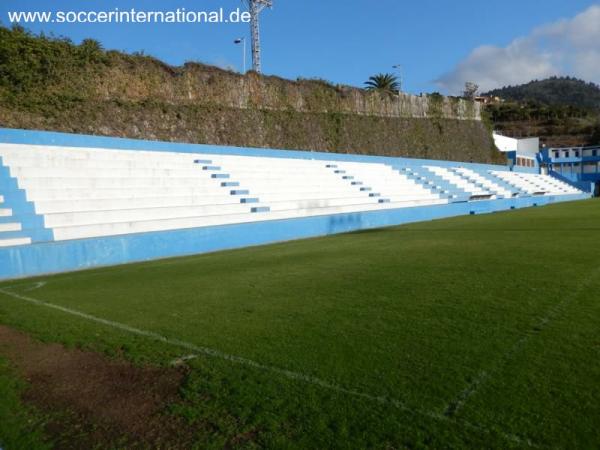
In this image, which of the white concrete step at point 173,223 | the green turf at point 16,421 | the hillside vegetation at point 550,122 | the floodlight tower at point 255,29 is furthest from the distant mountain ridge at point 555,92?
the green turf at point 16,421

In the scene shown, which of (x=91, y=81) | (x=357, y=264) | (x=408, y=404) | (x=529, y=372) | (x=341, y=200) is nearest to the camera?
(x=408, y=404)

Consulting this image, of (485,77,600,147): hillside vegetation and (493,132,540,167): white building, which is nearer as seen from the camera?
(493,132,540,167): white building

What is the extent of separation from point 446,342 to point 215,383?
1837 mm

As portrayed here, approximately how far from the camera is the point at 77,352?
4.05 metres

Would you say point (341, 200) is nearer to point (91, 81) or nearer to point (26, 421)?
point (91, 81)

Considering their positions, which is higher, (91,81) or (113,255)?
(91,81)

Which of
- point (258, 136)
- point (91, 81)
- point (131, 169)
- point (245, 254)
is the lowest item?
point (245, 254)

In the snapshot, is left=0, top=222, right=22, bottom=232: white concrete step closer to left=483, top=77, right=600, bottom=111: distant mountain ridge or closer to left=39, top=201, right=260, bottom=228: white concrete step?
left=39, top=201, right=260, bottom=228: white concrete step

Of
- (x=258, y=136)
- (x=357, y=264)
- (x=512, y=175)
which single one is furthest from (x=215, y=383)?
(x=512, y=175)

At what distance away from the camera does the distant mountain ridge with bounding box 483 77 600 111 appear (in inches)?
5020

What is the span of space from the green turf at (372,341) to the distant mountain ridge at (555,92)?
135115mm

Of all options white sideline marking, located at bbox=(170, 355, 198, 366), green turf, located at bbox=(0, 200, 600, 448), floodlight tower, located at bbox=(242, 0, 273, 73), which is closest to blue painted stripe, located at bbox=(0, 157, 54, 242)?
green turf, located at bbox=(0, 200, 600, 448)

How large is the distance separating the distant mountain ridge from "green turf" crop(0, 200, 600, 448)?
135115 millimetres

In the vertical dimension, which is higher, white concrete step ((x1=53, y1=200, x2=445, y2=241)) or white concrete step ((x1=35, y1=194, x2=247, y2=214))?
white concrete step ((x1=35, y1=194, x2=247, y2=214))
